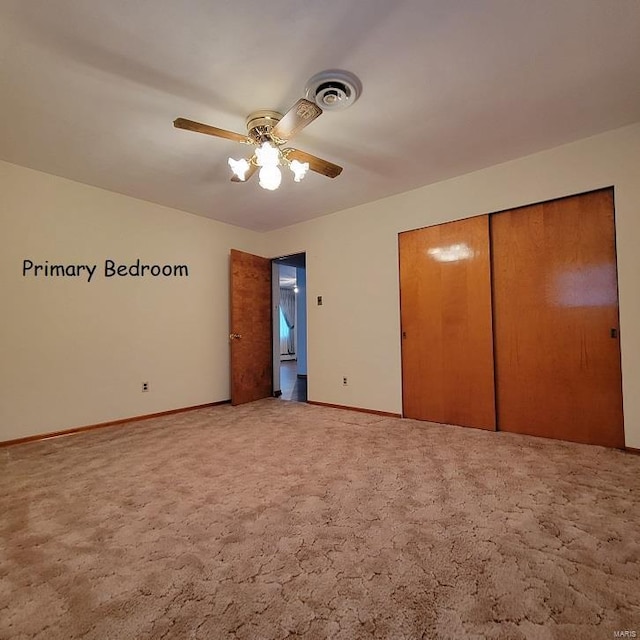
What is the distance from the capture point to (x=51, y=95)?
2113 millimetres

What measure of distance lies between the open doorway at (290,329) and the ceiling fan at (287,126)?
252 cm

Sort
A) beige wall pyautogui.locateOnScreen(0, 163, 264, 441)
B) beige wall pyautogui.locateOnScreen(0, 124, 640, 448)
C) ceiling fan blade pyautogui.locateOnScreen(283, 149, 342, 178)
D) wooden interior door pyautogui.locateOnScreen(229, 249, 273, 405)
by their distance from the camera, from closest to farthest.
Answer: ceiling fan blade pyautogui.locateOnScreen(283, 149, 342, 178), beige wall pyautogui.locateOnScreen(0, 124, 640, 448), beige wall pyautogui.locateOnScreen(0, 163, 264, 441), wooden interior door pyautogui.locateOnScreen(229, 249, 273, 405)

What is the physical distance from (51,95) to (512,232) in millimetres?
3730

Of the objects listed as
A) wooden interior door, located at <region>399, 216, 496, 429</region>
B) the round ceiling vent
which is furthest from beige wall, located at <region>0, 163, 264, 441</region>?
the round ceiling vent

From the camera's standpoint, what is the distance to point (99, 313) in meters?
3.50

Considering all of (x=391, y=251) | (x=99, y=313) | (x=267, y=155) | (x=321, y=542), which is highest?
(x=267, y=155)

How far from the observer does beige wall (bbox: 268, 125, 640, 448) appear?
256 cm

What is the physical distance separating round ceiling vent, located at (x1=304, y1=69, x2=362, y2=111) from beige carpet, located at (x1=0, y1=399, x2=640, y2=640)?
246 centimetres

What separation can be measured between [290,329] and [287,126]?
9.40 m

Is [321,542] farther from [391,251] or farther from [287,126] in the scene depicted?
[391,251]

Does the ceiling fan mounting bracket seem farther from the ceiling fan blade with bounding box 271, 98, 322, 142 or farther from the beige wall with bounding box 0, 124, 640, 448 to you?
the beige wall with bounding box 0, 124, 640, 448

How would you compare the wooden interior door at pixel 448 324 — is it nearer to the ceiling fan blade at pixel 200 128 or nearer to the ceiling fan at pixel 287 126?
the ceiling fan at pixel 287 126

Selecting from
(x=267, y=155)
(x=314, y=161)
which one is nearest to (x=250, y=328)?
(x=314, y=161)

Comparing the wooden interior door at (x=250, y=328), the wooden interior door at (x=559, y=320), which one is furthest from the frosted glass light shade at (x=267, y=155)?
the wooden interior door at (x=250, y=328)
